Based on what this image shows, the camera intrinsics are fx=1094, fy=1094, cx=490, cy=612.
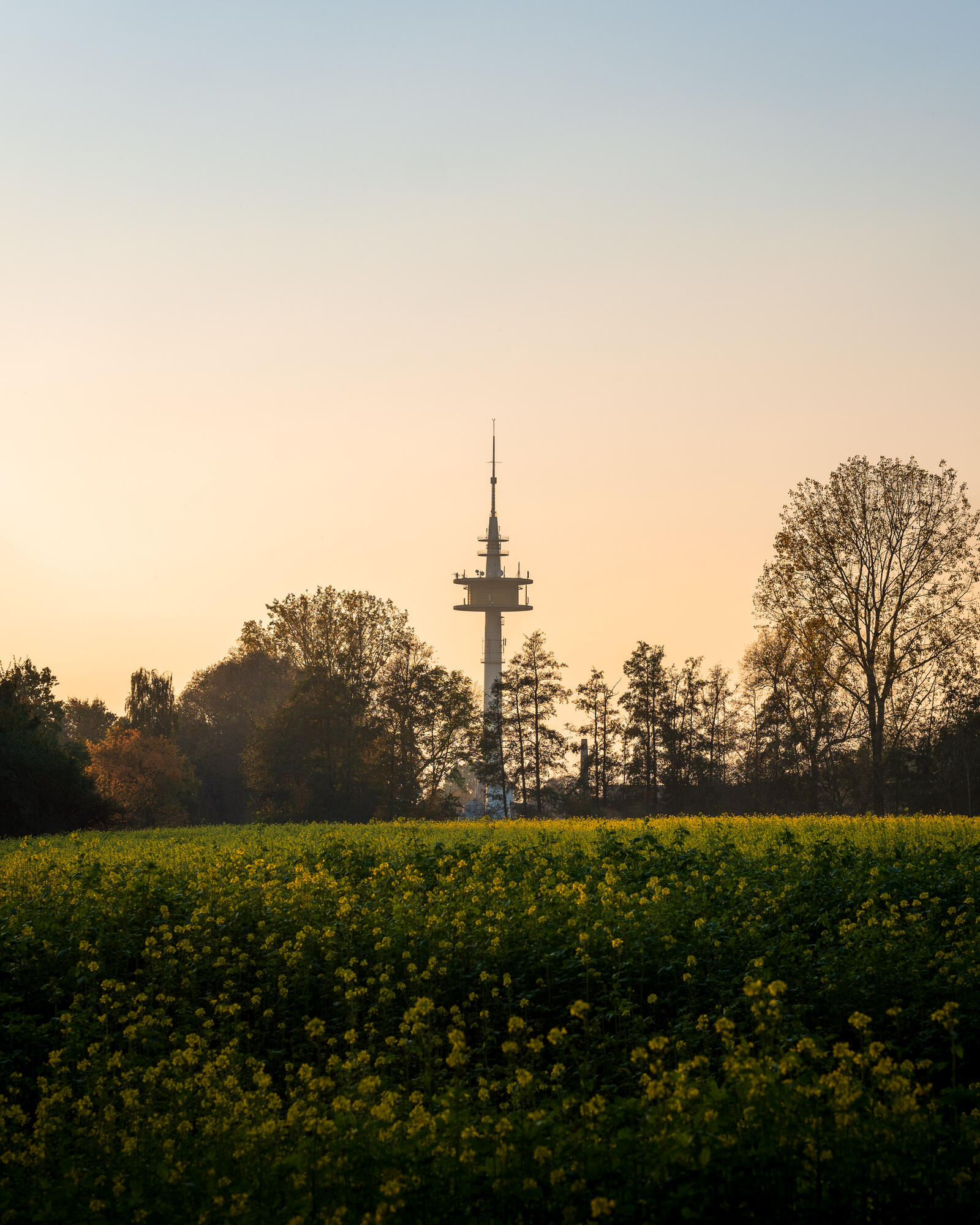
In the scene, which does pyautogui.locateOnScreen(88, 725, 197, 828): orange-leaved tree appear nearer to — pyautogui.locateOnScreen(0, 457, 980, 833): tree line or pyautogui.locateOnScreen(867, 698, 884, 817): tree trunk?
pyautogui.locateOnScreen(0, 457, 980, 833): tree line

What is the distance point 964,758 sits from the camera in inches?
1939

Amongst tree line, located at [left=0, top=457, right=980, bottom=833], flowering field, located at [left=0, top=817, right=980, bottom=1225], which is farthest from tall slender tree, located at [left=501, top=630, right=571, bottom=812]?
flowering field, located at [left=0, top=817, right=980, bottom=1225]

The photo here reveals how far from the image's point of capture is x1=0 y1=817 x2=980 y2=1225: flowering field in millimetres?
5348

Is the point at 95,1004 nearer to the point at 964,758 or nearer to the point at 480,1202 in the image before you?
Answer: the point at 480,1202

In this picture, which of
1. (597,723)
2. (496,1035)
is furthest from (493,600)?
(496,1035)

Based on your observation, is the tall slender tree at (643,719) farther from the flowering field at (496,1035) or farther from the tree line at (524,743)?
the flowering field at (496,1035)

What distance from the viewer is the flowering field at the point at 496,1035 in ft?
17.5

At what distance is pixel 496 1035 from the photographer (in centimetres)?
930

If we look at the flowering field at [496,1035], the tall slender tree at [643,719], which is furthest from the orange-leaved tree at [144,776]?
the flowering field at [496,1035]

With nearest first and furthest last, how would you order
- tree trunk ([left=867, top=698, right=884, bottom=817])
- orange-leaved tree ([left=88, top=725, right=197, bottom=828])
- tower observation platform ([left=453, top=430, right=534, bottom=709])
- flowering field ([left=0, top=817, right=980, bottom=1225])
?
1. flowering field ([left=0, top=817, right=980, bottom=1225])
2. tree trunk ([left=867, top=698, right=884, bottom=817])
3. orange-leaved tree ([left=88, top=725, right=197, bottom=828])
4. tower observation platform ([left=453, top=430, right=534, bottom=709])

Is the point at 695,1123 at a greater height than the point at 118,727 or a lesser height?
lesser

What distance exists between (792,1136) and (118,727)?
5941 centimetres

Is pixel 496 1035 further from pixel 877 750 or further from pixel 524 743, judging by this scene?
pixel 524 743

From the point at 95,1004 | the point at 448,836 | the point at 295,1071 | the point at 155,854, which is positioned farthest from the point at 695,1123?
the point at 448,836
